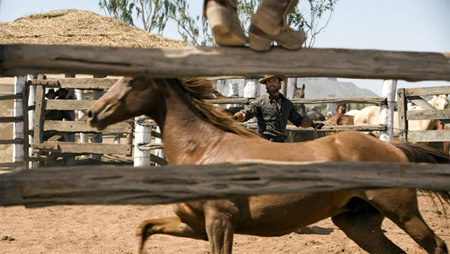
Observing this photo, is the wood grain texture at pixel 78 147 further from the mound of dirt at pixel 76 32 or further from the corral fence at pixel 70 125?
the mound of dirt at pixel 76 32

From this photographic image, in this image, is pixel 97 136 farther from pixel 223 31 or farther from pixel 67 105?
pixel 223 31

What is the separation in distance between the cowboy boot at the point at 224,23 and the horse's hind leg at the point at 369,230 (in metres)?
2.17

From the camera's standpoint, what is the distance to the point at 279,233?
13.6 feet

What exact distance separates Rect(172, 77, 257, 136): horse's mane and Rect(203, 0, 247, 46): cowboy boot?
4.02 feet

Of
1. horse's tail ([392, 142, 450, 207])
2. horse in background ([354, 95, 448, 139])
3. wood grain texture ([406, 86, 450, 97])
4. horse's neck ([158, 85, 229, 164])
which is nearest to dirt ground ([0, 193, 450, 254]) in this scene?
horse's tail ([392, 142, 450, 207])

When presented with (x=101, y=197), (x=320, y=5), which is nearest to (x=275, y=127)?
(x=101, y=197)

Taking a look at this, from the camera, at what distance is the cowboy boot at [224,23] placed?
2824 millimetres

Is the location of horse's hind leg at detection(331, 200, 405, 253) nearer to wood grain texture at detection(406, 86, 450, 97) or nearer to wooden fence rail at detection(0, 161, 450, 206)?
wooden fence rail at detection(0, 161, 450, 206)

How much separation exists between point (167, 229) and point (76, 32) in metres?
10.8

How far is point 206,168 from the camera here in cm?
272

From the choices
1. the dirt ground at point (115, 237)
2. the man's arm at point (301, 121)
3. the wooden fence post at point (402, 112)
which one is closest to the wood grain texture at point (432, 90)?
the wooden fence post at point (402, 112)

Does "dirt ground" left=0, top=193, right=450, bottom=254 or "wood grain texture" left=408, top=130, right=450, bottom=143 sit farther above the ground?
"wood grain texture" left=408, top=130, right=450, bottom=143

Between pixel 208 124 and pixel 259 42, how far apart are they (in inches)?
58.5

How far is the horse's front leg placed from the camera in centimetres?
375
